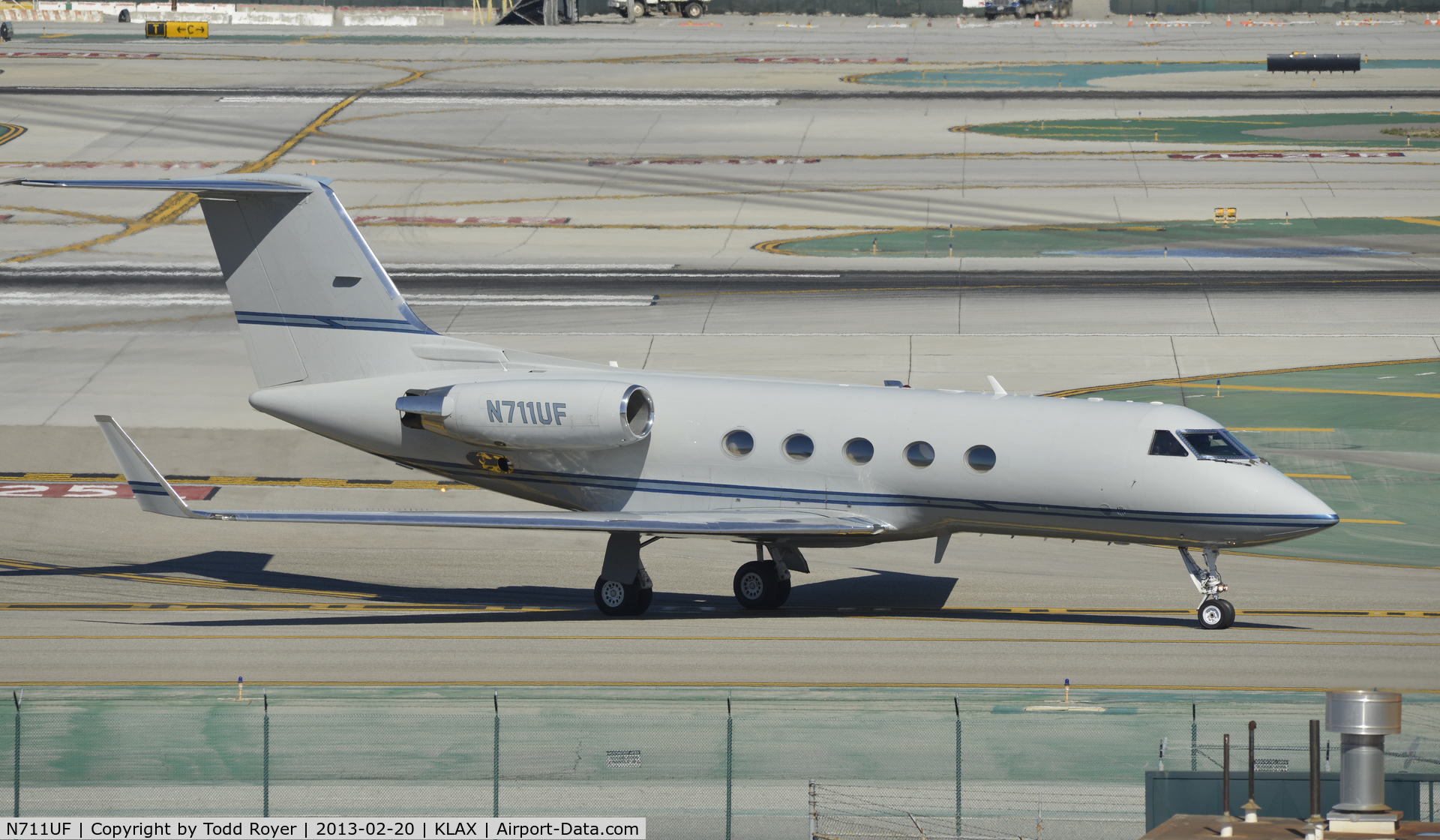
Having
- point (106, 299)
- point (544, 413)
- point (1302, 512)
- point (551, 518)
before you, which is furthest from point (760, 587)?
point (106, 299)

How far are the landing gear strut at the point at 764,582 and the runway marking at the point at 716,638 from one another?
1.99 m

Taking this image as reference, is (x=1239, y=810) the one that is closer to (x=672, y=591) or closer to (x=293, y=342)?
(x=672, y=591)

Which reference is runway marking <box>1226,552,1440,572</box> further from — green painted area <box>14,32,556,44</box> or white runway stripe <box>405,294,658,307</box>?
green painted area <box>14,32,556,44</box>

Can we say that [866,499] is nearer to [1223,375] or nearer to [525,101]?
[1223,375]

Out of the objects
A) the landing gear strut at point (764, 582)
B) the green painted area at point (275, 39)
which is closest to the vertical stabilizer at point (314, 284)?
the landing gear strut at point (764, 582)

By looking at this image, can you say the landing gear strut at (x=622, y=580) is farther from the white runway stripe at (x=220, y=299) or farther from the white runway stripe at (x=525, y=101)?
the white runway stripe at (x=525, y=101)

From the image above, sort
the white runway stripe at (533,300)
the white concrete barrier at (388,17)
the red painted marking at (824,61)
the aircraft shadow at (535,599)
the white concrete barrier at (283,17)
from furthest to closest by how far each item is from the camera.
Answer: the white concrete barrier at (283,17) < the white concrete barrier at (388,17) < the red painted marking at (824,61) < the white runway stripe at (533,300) < the aircraft shadow at (535,599)

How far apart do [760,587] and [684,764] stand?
1078 centimetres

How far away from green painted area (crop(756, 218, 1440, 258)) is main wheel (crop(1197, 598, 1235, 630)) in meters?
33.3

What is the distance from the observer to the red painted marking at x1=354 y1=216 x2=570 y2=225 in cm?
6366

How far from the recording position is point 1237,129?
7944 centimetres

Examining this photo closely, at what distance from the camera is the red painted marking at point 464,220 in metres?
63.7

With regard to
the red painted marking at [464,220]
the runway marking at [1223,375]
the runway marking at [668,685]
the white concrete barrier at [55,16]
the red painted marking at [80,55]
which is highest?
the white concrete barrier at [55,16]

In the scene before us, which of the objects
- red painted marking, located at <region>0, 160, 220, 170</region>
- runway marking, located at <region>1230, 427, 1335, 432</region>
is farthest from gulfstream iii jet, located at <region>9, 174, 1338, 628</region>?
red painted marking, located at <region>0, 160, 220, 170</region>
